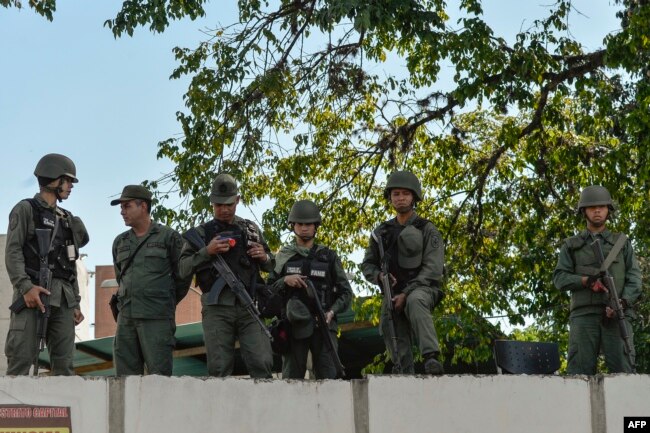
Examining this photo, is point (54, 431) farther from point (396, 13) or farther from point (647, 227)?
point (647, 227)

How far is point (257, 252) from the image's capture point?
7.57m

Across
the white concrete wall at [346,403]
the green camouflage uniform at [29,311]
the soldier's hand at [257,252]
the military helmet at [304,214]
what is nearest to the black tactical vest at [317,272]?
the military helmet at [304,214]

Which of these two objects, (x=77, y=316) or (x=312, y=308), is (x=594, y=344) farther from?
(x=77, y=316)

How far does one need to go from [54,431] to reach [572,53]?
886 centimetres

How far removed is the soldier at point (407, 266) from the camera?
7.61 meters

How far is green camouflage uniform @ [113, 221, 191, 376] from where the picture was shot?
756 cm

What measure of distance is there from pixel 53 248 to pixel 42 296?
0.34m

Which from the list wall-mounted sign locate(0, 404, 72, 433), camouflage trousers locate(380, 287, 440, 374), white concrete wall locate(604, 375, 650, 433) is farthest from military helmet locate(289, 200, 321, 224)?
wall-mounted sign locate(0, 404, 72, 433)

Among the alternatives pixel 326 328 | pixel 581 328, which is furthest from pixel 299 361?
pixel 581 328

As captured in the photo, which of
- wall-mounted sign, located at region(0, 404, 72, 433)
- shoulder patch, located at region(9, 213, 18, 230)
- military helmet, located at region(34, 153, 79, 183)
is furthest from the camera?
military helmet, located at region(34, 153, 79, 183)

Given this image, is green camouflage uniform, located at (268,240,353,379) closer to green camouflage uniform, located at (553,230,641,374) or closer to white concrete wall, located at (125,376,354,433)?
white concrete wall, located at (125,376,354,433)

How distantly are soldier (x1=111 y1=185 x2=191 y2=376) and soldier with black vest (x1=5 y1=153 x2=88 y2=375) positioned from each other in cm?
30

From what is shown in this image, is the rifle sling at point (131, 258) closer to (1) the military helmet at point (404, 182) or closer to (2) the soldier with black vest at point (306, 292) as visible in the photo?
(2) the soldier with black vest at point (306, 292)

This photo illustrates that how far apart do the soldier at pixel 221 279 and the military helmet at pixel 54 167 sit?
85cm
